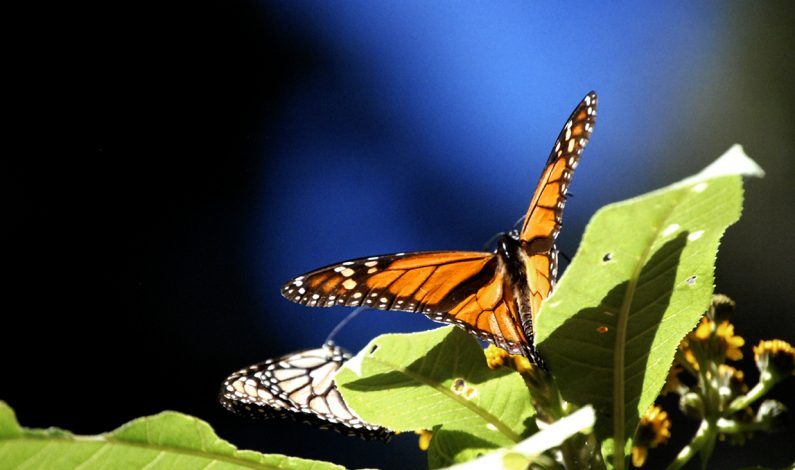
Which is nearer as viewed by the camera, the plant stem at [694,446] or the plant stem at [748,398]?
the plant stem at [694,446]

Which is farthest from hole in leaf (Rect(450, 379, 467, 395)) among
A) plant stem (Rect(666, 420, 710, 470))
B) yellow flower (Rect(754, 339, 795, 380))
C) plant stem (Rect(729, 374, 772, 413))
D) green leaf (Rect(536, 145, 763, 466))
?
yellow flower (Rect(754, 339, 795, 380))

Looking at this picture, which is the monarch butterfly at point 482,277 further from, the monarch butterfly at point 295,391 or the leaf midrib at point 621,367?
the monarch butterfly at point 295,391

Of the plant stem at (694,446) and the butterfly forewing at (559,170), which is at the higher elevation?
the butterfly forewing at (559,170)

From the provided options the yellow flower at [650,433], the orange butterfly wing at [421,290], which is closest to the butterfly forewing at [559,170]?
the orange butterfly wing at [421,290]

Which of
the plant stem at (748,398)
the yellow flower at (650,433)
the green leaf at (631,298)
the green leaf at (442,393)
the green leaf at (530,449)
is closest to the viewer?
the green leaf at (530,449)

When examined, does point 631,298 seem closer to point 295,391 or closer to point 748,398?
point 748,398

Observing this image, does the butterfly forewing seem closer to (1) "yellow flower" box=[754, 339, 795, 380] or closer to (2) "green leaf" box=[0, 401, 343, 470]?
(1) "yellow flower" box=[754, 339, 795, 380]

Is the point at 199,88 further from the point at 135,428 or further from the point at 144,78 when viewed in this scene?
the point at 135,428

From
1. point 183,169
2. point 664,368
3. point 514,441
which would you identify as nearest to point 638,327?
point 664,368
